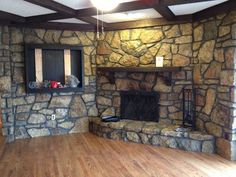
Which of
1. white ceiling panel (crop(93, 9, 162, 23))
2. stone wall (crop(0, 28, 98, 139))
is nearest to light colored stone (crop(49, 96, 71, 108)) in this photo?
stone wall (crop(0, 28, 98, 139))

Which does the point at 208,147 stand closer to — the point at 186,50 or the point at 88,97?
the point at 186,50

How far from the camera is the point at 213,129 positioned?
358cm

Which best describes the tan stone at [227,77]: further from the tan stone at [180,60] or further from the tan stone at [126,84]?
the tan stone at [126,84]

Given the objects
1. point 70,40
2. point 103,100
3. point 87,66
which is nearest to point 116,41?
point 87,66

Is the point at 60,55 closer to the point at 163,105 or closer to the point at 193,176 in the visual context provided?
the point at 163,105

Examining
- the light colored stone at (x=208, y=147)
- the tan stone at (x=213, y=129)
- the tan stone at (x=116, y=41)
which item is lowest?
the light colored stone at (x=208, y=147)

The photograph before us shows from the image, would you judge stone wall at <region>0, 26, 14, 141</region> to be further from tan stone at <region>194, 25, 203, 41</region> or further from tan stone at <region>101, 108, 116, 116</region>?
tan stone at <region>194, 25, 203, 41</region>

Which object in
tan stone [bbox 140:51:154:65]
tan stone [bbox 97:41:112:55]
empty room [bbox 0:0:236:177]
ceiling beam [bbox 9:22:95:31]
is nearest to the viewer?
empty room [bbox 0:0:236:177]

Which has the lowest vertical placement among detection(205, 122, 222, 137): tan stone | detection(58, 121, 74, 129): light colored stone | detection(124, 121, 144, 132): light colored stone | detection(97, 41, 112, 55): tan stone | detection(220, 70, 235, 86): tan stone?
detection(58, 121, 74, 129): light colored stone

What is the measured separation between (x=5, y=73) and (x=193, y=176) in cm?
344

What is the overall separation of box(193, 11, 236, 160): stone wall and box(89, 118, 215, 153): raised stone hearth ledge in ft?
0.72

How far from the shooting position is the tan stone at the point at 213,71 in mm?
3453

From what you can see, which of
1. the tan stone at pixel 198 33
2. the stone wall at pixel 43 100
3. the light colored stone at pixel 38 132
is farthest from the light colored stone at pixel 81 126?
the tan stone at pixel 198 33

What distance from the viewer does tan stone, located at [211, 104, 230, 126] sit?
130 inches
